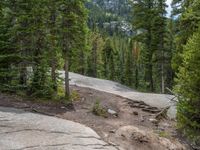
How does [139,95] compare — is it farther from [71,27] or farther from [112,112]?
[71,27]

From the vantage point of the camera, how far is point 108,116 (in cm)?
2425

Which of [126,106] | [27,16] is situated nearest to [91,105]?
[126,106]

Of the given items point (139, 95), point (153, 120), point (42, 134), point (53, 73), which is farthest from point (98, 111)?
point (139, 95)

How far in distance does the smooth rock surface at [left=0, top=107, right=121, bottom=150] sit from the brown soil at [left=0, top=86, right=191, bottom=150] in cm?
136

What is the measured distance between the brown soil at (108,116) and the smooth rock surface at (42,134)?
1359 mm

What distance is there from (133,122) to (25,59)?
8569 mm

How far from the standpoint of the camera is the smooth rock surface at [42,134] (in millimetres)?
15688

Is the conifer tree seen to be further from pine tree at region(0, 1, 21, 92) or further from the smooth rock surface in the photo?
the smooth rock surface

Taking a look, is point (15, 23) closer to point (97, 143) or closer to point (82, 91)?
point (82, 91)

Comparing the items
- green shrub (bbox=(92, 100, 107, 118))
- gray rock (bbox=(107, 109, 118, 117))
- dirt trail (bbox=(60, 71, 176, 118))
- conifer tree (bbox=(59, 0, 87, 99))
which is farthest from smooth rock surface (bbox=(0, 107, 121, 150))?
dirt trail (bbox=(60, 71, 176, 118))

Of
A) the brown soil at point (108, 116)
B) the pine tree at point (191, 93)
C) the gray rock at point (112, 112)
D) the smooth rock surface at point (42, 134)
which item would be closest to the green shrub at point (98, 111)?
the brown soil at point (108, 116)

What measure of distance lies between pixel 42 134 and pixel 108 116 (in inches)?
318

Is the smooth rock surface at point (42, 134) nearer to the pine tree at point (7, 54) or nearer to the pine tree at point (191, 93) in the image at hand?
the pine tree at point (191, 93)

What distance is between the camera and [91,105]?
26.0 m
